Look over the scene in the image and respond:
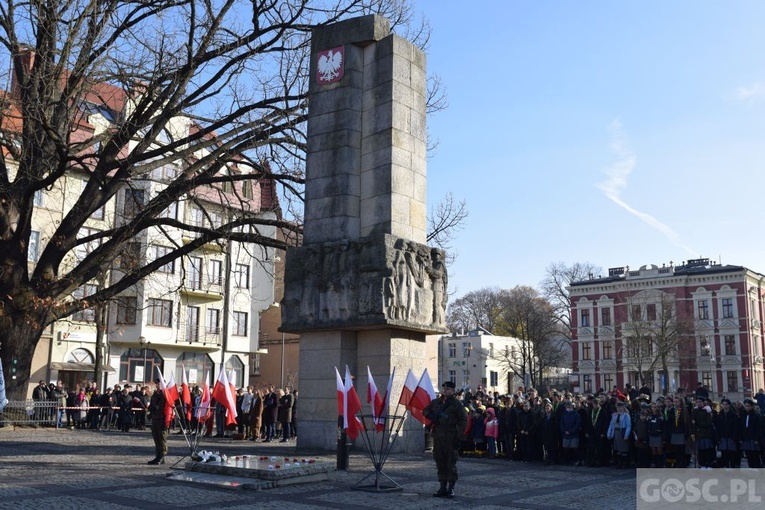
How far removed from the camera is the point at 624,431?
61.5 ft

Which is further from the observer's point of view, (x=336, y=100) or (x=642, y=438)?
(x=336, y=100)

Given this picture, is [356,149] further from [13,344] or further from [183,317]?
[183,317]

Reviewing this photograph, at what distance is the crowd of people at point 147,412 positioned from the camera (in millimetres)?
24922

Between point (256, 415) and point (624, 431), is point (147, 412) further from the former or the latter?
point (624, 431)

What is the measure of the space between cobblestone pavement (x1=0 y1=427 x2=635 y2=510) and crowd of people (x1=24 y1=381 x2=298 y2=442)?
207 inches

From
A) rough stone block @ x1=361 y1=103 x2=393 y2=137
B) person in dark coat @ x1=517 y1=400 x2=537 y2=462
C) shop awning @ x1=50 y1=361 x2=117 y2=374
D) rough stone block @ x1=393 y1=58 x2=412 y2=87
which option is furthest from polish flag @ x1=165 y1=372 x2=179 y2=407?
shop awning @ x1=50 y1=361 x2=117 y2=374

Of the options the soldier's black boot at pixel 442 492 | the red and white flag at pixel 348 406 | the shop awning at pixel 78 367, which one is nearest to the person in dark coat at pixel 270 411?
the red and white flag at pixel 348 406

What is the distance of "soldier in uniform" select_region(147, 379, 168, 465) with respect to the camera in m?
16.0

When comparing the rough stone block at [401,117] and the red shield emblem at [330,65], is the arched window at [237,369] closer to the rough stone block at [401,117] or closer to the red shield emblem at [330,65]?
the red shield emblem at [330,65]

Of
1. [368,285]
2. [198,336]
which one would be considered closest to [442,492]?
[368,285]

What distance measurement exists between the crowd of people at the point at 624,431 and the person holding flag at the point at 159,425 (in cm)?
859

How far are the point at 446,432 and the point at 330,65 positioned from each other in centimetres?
1120

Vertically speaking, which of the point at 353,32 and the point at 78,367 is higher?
the point at 353,32

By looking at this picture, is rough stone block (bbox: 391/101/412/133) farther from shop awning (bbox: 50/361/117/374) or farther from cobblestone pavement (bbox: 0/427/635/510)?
shop awning (bbox: 50/361/117/374)
